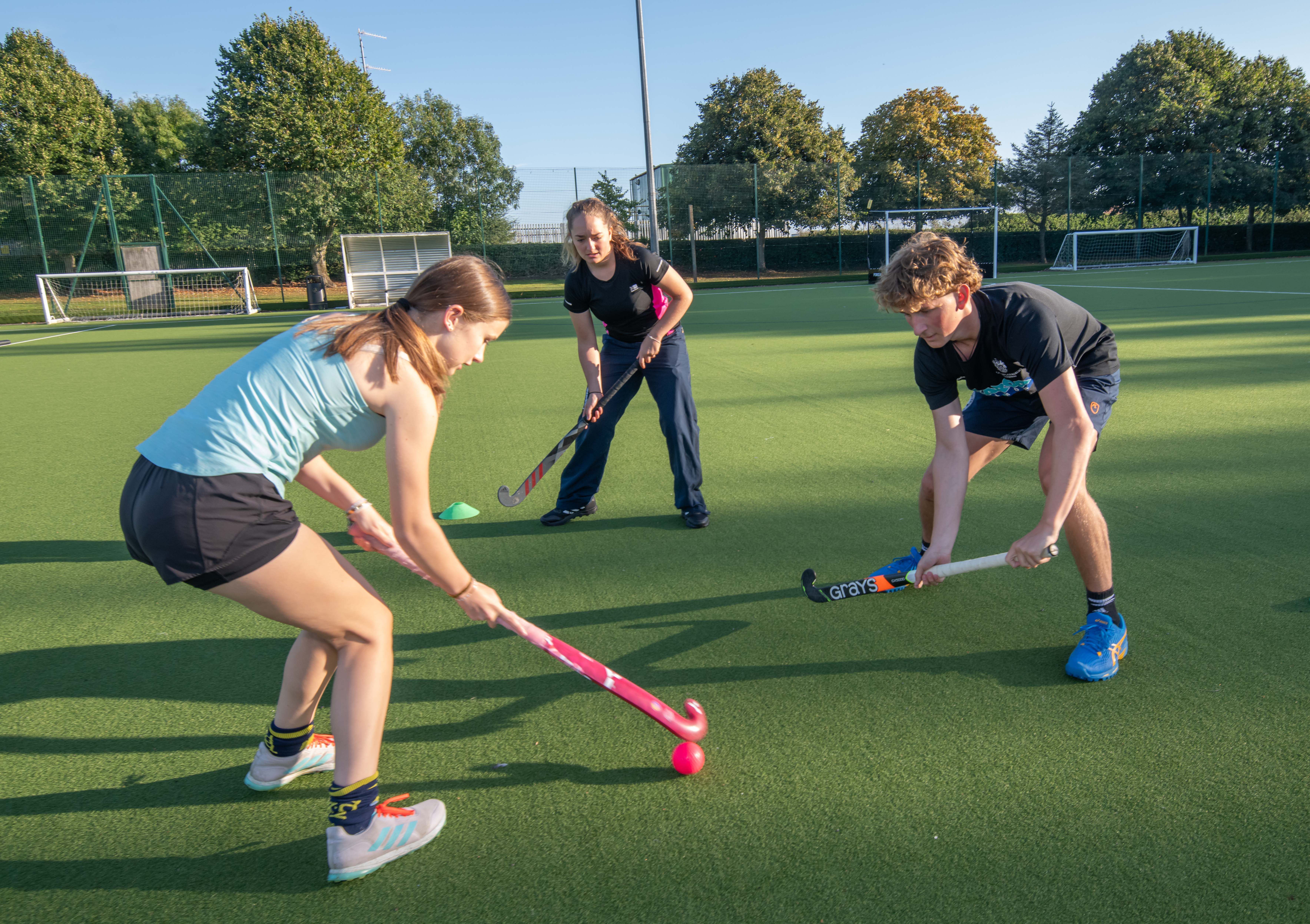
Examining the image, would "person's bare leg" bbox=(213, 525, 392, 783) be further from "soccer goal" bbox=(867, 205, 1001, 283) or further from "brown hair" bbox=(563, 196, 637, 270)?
"soccer goal" bbox=(867, 205, 1001, 283)

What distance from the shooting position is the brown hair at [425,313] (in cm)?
199

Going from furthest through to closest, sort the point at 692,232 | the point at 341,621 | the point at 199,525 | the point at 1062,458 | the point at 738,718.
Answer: the point at 692,232 → the point at 738,718 → the point at 1062,458 → the point at 341,621 → the point at 199,525

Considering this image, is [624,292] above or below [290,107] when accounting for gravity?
below

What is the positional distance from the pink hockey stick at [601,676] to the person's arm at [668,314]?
2324 millimetres

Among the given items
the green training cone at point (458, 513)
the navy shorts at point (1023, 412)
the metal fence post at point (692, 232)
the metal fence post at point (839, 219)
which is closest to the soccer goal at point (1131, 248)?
the metal fence post at point (839, 219)

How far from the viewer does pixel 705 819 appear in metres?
2.24

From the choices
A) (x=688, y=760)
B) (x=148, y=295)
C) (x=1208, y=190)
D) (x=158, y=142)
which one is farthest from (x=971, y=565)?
(x=158, y=142)

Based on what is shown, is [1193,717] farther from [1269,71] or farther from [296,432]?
[1269,71]

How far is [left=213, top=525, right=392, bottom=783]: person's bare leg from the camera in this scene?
1.95 metres

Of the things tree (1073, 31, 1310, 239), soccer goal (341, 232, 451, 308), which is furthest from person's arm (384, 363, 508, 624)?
tree (1073, 31, 1310, 239)

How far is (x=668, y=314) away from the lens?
4.59 metres

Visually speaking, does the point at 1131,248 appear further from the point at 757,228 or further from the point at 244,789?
the point at 244,789

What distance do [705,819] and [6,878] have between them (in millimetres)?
1800

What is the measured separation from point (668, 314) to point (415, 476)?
114 inches
